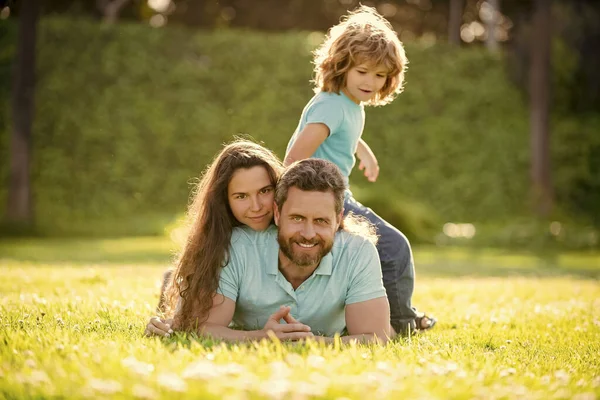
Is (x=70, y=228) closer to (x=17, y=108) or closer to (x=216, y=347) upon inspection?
(x=17, y=108)

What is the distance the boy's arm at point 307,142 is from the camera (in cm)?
450

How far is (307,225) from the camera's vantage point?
3.96m

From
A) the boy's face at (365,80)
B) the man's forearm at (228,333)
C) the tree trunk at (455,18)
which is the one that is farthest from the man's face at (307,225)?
the tree trunk at (455,18)

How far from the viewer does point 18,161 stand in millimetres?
14047

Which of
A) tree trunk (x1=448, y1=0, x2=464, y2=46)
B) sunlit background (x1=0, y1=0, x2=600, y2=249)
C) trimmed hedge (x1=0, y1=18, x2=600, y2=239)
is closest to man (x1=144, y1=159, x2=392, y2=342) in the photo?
sunlit background (x1=0, y1=0, x2=600, y2=249)

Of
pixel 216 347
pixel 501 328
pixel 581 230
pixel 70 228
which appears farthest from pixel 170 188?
pixel 216 347

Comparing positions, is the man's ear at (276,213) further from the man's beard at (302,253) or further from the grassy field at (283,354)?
the grassy field at (283,354)

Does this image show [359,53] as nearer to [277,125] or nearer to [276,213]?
[276,213]

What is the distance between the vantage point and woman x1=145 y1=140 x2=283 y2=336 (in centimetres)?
403

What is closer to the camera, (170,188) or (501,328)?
(501,328)

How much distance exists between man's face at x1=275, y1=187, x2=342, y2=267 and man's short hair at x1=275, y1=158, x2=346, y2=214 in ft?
0.10

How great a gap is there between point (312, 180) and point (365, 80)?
100 cm

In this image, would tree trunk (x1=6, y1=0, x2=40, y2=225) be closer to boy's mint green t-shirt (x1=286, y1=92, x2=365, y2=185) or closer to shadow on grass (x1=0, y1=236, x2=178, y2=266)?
shadow on grass (x1=0, y1=236, x2=178, y2=266)

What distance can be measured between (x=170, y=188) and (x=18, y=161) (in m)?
2.91
